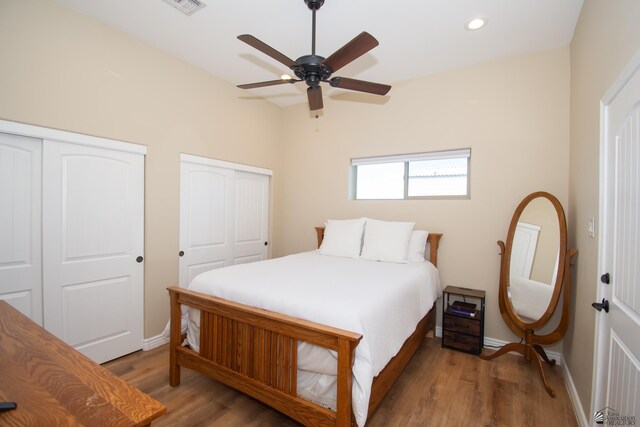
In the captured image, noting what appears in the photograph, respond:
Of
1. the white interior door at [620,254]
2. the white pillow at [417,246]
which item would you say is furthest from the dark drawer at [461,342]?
the white interior door at [620,254]

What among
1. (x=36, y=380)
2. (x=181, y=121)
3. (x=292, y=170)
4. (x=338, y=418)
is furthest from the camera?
(x=292, y=170)

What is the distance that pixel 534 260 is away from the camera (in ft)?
8.14

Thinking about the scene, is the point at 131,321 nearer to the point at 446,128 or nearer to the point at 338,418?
the point at 338,418

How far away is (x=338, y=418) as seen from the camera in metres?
1.43

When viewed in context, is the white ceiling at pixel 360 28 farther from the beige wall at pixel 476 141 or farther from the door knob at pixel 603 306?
the door knob at pixel 603 306

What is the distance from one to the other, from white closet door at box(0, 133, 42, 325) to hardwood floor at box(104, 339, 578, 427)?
0.87 meters

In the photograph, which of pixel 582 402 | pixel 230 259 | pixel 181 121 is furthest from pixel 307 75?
pixel 582 402

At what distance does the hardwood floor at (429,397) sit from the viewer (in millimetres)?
1812

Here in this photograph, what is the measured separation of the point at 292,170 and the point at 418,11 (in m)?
2.50

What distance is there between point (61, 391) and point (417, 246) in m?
2.83

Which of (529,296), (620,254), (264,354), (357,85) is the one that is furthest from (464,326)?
(357,85)

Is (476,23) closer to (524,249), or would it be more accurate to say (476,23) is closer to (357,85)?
(357,85)

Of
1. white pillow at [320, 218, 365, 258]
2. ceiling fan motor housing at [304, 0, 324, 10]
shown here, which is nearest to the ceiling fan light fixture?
ceiling fan motor housing at [304, 0, 324, 10]

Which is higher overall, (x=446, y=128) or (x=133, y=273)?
(x=446, y=128)
